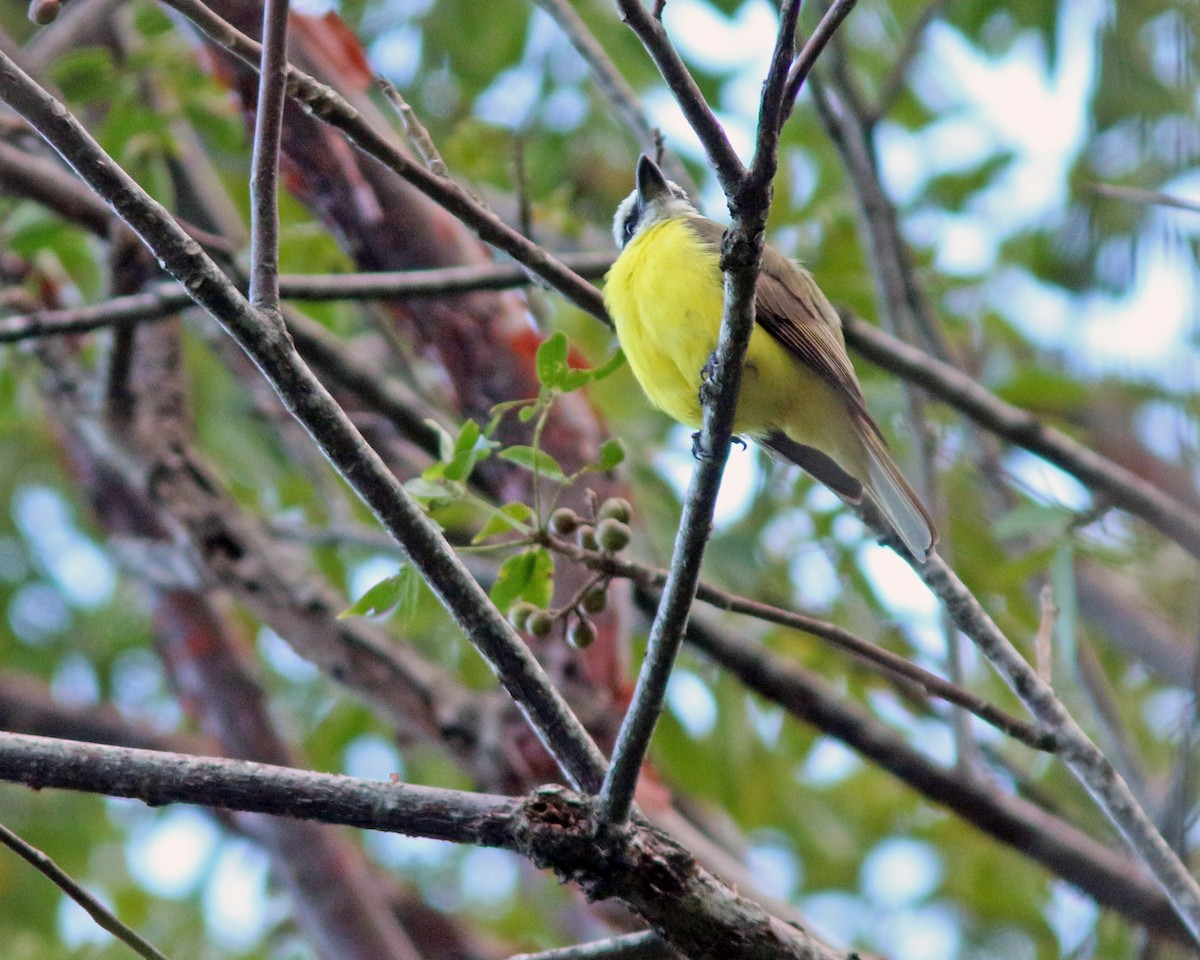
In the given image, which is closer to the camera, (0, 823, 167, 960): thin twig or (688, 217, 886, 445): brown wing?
(0, 823, 167, 960): thin twig

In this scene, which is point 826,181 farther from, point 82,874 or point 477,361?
point 82,874

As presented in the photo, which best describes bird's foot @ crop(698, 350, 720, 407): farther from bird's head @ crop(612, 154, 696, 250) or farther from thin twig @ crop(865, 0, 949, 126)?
thin twig @ crop(865, 0, 949, 126)

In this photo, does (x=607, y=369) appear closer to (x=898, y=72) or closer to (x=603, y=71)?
(x=603, y=71)

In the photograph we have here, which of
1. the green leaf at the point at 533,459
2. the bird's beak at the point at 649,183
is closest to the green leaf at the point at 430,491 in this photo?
the green leaf at the point at 533,459

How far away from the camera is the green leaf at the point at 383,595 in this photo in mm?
2811

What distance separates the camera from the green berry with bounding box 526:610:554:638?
115 inches

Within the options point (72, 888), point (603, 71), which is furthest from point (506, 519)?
point (603, 71)

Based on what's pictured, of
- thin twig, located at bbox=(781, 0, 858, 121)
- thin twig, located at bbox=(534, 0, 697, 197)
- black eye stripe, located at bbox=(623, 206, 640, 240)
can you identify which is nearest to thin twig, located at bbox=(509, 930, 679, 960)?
thin twig, located at bbox=(781, 0, 858, 121)

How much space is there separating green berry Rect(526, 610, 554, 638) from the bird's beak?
7.60 feet

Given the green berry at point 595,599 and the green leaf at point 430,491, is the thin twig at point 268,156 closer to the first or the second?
the green leaf at point 430,491

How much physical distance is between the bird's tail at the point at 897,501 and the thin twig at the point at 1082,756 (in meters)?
0.19

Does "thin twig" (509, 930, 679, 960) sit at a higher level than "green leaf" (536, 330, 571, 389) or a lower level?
lower

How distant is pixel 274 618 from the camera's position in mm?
5379

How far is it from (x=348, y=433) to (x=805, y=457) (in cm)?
219
